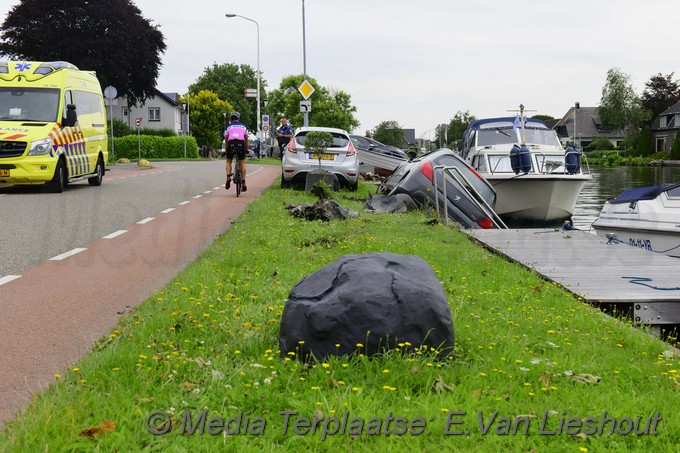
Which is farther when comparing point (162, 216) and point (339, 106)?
point (339, 106)

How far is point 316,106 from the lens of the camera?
97.1 metres

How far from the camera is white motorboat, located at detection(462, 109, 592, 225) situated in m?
19.5

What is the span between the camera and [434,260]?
839 centimetres

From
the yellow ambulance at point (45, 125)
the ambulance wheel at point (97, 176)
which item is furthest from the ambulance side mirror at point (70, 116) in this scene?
the ambulance wheel at point (97, 176)

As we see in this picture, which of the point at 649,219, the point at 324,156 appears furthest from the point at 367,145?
the point at 649,219

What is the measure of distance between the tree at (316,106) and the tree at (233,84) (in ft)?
60.8

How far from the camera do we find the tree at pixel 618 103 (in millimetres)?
107062

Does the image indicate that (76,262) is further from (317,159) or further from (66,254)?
(317,159)

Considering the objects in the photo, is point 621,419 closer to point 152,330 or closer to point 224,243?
point 152,330

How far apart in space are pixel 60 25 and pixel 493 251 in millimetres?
44057

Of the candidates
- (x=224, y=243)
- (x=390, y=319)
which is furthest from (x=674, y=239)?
(x=390, y=319)

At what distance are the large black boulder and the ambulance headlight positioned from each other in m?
13.9

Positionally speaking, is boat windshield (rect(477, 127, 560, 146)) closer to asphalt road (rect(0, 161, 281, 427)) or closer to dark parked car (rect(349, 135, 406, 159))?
dark parked car (rect(349, 135, 406, 159))

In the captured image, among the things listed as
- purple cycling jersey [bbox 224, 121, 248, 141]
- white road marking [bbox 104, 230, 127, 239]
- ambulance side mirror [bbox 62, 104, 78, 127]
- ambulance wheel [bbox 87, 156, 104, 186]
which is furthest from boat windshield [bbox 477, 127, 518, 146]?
white road marking [bbox 104, 230, 127, 239]
